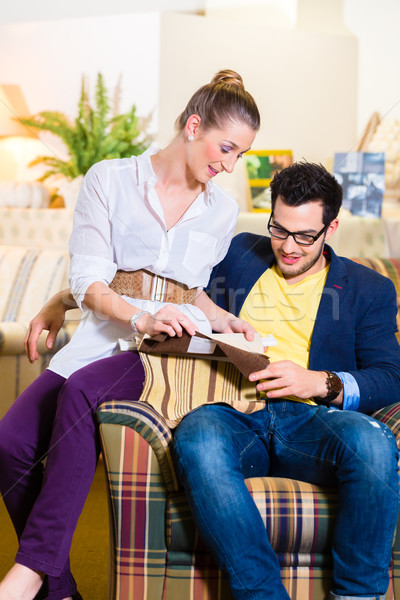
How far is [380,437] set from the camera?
4.18 feet

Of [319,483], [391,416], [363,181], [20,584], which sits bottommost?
[20,584]

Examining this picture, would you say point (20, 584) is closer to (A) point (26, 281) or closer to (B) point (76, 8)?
(A) point (26, 281)

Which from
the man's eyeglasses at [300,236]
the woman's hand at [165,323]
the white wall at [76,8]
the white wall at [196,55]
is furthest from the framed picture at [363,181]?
the white wall at [76,8]

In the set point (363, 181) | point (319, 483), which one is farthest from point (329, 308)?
point (363, 181)

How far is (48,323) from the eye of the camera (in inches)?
64.6

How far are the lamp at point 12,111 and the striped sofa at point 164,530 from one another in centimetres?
329

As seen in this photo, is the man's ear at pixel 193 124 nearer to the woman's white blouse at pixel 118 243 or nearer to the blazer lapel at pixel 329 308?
the woman's white blouse at pixel 118 243

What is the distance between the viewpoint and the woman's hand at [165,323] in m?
1.38

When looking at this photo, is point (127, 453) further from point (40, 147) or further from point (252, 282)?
point (40, 147)

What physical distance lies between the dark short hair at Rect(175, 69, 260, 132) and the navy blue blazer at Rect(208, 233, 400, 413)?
43cm

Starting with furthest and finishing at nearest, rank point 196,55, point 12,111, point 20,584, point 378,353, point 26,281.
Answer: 1. point 12,111
2. point 196,55
3. point 26,281
4. point 378,353
5. point 20,584

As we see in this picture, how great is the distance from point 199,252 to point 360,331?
457mm

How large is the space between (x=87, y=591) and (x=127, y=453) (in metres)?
0.63

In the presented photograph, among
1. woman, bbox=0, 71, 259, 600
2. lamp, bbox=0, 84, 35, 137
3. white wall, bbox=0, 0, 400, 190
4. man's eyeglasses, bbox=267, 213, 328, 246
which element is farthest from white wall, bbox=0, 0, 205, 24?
man's eyeglasses, bbox=267, 213, 328, 246
